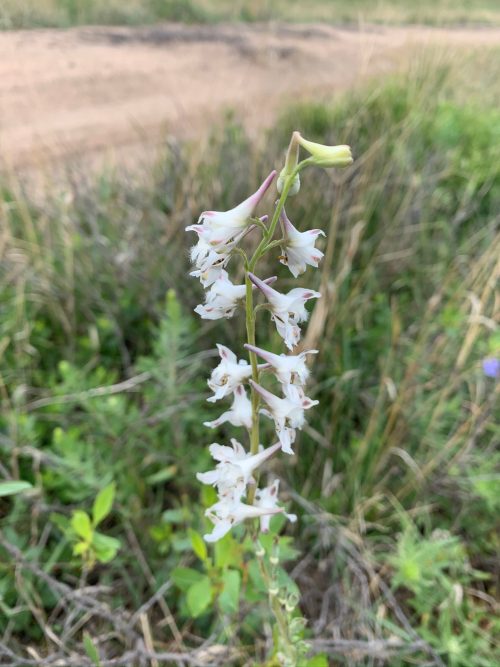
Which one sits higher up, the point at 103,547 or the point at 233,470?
the point at 233,470

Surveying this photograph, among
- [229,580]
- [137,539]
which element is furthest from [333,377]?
[229,580]

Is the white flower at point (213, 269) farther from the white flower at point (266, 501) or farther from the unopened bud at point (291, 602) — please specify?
the unopened bud at point (291, 602)

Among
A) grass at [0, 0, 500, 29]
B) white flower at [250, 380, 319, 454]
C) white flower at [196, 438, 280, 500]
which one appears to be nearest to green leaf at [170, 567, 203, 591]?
white flower at [196, 438, 280, 500]

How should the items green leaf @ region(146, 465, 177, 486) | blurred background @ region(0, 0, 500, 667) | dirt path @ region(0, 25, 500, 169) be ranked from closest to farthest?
blurred background @ region(0, 0, 500, 667) < green leaf @ region(146, 465, 177, 486) < dirt path @ region(0, 25, 500, 169)

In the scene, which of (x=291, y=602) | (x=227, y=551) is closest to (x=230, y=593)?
(x=227, y=551)

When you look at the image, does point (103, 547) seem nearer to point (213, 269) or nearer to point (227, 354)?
point (227, 354)

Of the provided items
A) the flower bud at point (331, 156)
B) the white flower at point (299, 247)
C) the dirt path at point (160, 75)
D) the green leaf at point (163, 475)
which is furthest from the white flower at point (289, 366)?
the dirt path at point (160, 75)

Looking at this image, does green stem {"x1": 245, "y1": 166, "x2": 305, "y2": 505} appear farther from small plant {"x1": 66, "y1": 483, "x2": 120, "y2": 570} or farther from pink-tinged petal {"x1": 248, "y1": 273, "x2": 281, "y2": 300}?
small plant {"x1": 66, "y1": 483, "x2": 120, "y2": 570}
